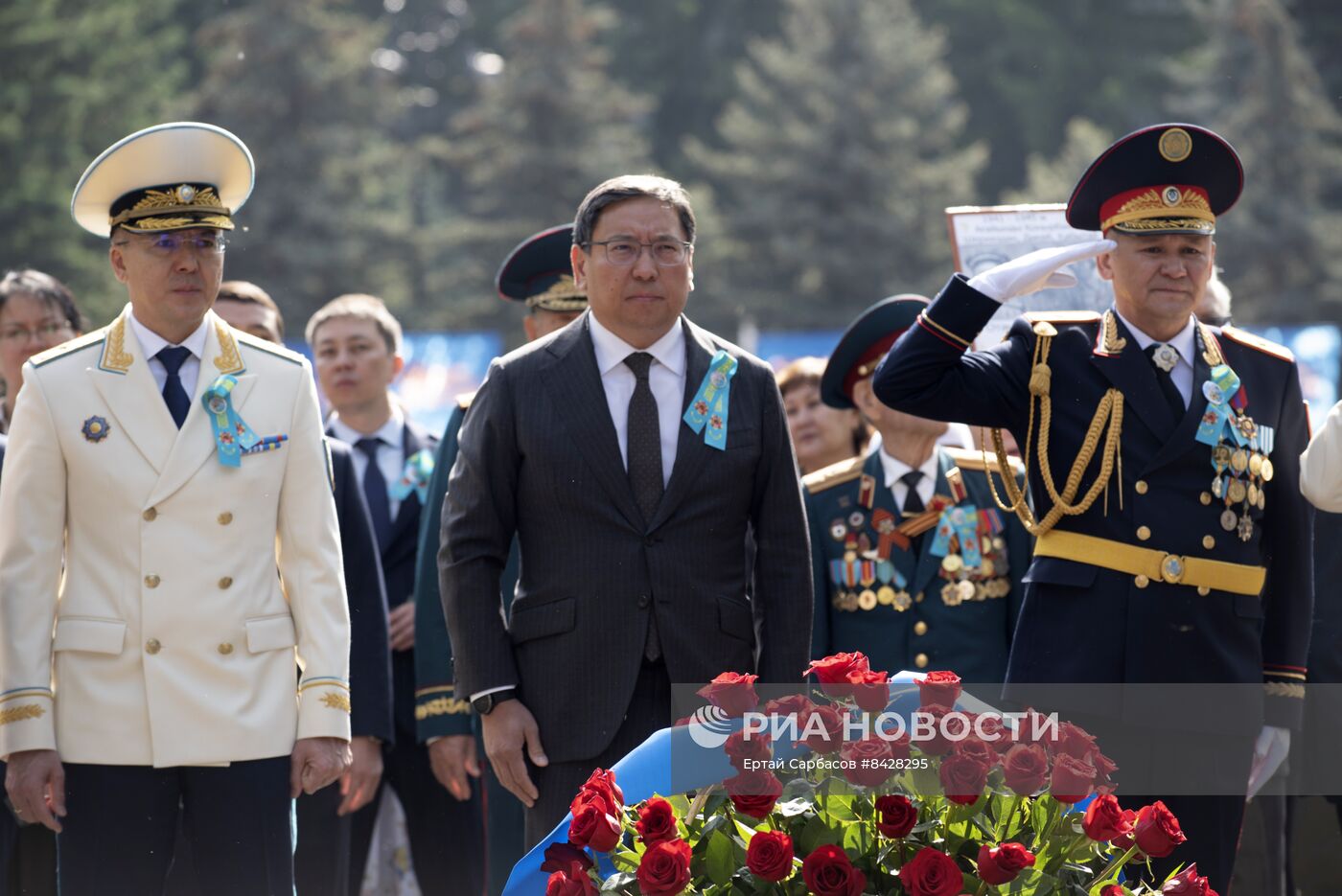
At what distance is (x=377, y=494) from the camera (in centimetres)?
719

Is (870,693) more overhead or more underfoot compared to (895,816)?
more overhead

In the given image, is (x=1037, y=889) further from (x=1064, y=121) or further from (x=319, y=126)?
(x=1064, y=121)

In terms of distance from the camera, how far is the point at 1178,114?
38.0 meters

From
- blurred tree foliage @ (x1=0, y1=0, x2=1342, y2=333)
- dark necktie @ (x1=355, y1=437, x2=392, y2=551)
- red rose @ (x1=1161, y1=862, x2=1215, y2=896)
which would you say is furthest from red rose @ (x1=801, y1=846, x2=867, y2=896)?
blurred tree foliage @ (x1=0, y1=0, x2=1342, y2=333)

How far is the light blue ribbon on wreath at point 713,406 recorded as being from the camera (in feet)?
15.9

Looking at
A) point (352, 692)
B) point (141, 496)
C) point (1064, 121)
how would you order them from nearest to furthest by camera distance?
point (141, 496) < point (352, 692) < point (1064, 121)

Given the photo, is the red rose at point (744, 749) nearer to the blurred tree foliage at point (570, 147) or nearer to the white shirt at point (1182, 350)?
the white shirt at point (1182, 350)

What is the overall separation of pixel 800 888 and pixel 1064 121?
42.3 meters

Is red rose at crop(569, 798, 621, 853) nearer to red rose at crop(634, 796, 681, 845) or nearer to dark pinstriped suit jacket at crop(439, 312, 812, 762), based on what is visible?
red rose at crop(634, 796, 681, 845)

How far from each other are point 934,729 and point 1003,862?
1.06 ft

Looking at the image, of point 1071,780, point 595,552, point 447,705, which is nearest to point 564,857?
point 1071,780

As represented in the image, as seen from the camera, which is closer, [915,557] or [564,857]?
[564,857]

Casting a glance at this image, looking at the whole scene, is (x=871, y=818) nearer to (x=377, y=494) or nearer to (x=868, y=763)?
(x=868, y=763)

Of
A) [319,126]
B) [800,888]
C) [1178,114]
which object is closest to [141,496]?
[800,888]
